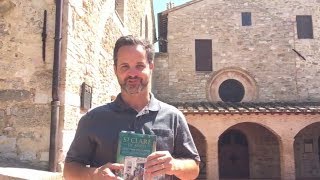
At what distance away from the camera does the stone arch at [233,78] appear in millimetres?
15641

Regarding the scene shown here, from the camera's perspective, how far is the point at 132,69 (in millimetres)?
2072

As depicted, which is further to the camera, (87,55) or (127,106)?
(87,55)

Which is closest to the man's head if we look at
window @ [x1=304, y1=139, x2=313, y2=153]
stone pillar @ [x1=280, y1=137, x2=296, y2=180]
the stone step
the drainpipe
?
the stone step

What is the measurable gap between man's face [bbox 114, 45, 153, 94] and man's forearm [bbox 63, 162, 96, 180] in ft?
1.63

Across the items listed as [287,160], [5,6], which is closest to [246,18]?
[287,160]

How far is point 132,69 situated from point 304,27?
15.9 metres

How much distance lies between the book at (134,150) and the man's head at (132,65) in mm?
321


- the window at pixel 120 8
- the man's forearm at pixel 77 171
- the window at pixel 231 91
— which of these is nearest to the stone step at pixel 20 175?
the man's forearm at pixel 77 171

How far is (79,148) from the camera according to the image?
2.03 meters

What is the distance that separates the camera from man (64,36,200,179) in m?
2.00

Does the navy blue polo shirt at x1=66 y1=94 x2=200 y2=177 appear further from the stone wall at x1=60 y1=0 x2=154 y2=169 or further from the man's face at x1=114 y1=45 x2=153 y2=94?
the stone wall at x1=60 y1=0 x2=154 y2=169

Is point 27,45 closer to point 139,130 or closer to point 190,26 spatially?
point 139,130

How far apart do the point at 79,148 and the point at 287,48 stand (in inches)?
611

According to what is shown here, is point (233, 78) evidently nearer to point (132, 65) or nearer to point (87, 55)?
point (87, 55)
